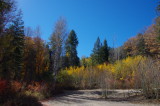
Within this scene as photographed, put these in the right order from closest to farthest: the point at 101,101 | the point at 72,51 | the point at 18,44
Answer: the point at 101,101 → the point at 18,44 → the point at 72,51

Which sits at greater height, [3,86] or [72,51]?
[72,51]

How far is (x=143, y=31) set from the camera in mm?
26172

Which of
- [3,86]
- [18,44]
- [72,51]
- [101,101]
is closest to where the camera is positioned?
[3,86]

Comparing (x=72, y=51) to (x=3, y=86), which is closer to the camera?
(x=3, y=86)

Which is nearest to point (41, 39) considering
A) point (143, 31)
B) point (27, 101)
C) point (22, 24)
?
point (22, 24)

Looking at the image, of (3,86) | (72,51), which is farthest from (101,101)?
(72,51)

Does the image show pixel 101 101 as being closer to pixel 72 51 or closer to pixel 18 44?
pixel 18 44

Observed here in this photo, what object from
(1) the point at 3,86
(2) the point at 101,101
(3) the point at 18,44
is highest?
(3) the point at 18,44

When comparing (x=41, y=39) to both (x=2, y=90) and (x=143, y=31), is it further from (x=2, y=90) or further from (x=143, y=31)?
(x=143, y=31)

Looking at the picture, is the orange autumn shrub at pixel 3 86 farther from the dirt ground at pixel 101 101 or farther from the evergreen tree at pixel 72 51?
the evergreen tree at pixel 72 51

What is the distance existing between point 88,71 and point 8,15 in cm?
1218

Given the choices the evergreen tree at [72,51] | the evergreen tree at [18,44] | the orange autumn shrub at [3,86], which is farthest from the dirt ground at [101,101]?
the evergreen tree at [72,51]

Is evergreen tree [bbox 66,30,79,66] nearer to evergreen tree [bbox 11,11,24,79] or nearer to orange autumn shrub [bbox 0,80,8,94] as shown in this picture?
evergreen tree [bbox 11,11,24,79]

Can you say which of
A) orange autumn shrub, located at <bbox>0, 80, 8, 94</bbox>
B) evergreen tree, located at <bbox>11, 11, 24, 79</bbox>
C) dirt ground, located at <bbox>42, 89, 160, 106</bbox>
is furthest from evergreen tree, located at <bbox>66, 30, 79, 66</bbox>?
orange autumn shrub, located at <bbox>0, 80, 8, 94</bbox>
